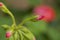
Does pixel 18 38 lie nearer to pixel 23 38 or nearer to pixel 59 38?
pixel 23 38

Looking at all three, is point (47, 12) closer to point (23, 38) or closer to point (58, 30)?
point (58, 30)

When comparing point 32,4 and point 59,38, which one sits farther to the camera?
point 32,4

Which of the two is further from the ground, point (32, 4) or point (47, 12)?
point (32, 4)

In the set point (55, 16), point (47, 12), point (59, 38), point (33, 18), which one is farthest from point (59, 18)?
point (33, 18)

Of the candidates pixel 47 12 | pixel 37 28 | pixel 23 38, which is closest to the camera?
pixel 23 38

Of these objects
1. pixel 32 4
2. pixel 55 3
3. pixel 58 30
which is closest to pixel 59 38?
pixel 58 30

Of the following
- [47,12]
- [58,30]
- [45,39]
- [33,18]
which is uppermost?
[47,12]

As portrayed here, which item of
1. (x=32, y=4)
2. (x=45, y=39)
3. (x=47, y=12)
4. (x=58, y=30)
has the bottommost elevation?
(x=45, y=39)

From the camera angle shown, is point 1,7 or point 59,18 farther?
point 59,18

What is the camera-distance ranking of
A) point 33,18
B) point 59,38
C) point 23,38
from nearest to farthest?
point 23,38
point 33,18
point 59,38
